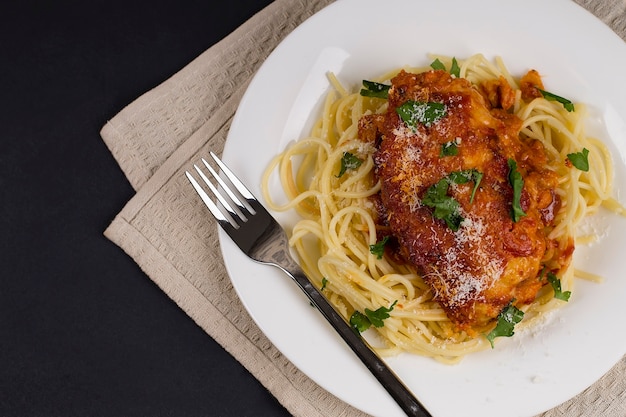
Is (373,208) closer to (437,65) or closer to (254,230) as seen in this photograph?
(254,230)

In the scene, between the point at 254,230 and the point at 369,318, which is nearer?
the point at 369,318

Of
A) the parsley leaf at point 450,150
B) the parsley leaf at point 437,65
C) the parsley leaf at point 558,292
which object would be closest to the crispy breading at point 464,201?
the parsley leaf at point 450,150

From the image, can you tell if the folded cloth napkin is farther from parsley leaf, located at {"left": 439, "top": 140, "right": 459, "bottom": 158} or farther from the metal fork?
parsley leaf, located at {"left": 439, "top": 140, "right": 459, "bottom": 158}

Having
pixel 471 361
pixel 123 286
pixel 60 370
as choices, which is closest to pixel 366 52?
pixel 471 361

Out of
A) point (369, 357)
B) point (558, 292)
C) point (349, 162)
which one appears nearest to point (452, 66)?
point (349, 162)

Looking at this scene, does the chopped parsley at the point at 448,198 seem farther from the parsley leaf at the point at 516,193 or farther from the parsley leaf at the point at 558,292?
the parsley leaf at the point at 558,292

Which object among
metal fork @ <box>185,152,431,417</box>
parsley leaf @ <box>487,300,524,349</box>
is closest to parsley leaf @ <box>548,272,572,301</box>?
parsley leaf @ <box>487,300,524,349</box>

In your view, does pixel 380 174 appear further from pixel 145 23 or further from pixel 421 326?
pixel 145 23
